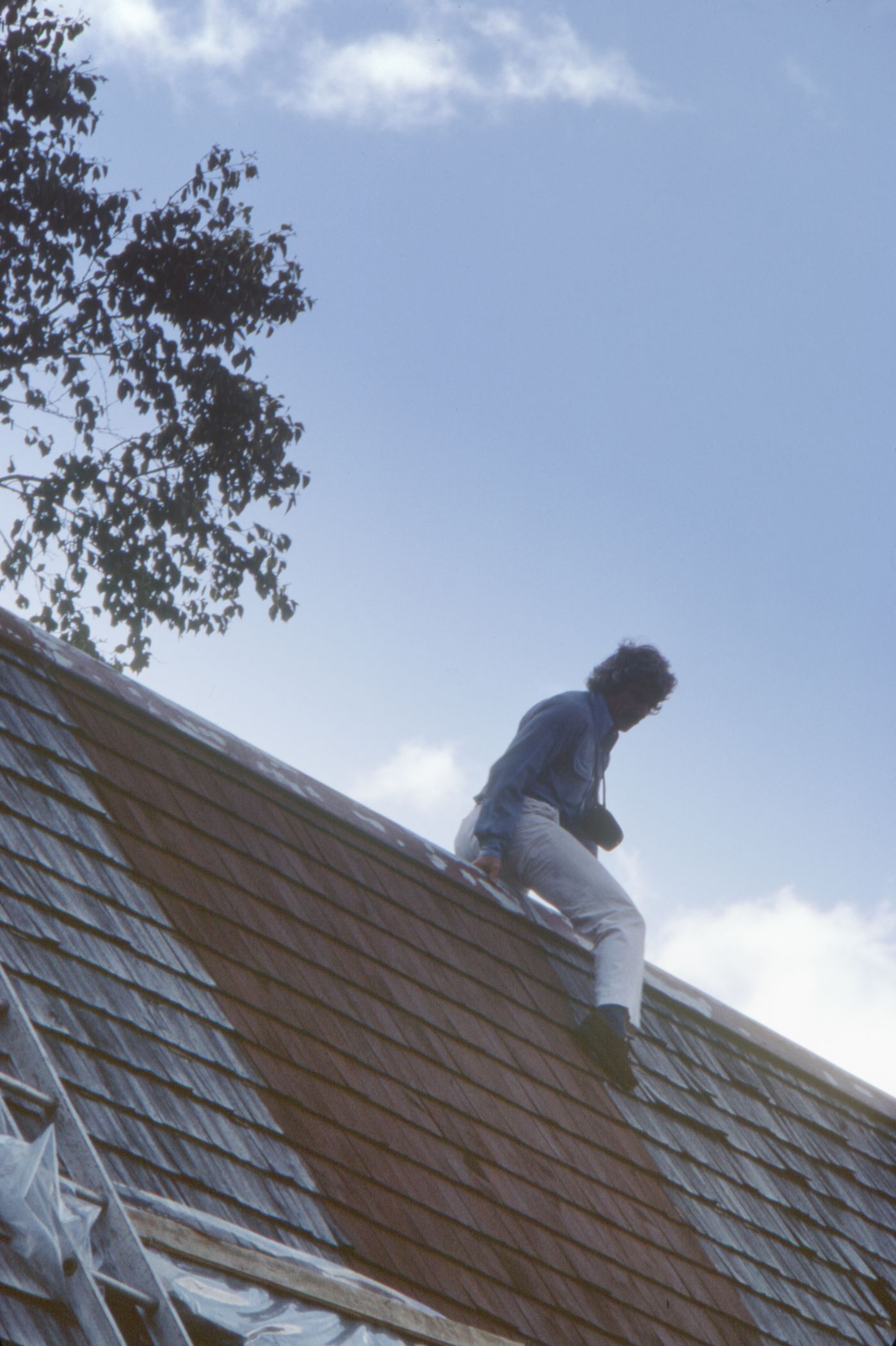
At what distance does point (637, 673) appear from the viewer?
21.5ft

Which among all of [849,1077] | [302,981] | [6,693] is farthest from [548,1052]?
[849,1077]

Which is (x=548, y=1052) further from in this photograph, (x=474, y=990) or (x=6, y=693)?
(x=6, y=693)

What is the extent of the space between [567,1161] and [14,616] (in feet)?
8.86

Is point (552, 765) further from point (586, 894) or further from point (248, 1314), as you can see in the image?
point (248, 1314)

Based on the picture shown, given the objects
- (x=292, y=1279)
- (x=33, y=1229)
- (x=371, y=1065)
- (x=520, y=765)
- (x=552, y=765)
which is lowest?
(x=33, y=1229)

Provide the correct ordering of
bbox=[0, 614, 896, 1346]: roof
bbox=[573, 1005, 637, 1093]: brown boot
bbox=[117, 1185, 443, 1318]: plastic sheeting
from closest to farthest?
bbox=[117, 1185, 443, 1318]: plastic sheeting < bbox=[0, 614, 896, 1346]: roof < bbox=[573, 1005, 637, 1093]: brown boot

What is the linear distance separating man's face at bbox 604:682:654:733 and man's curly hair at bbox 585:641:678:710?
1cm

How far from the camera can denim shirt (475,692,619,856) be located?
6270mm

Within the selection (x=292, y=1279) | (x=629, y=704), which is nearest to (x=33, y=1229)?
(x=292, y=1279)

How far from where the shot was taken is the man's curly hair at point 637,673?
656cm

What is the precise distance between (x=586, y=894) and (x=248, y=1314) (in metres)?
3.54

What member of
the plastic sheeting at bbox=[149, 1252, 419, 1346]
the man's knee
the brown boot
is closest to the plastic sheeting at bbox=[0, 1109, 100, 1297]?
the plastic sheeting at bbox=[149, 1252, 419, 1346]

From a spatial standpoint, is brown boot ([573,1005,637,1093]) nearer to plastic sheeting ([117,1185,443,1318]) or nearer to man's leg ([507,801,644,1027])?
man's leg ([507,801,644,1027])

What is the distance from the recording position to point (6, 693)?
480 centimetres
